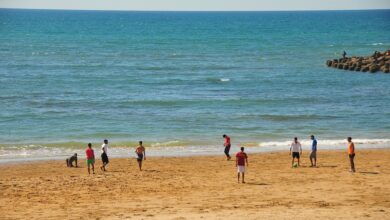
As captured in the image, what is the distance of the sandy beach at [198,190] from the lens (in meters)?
19.4

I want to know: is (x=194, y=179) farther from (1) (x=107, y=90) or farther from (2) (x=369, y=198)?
(1) (x=107, y=90)

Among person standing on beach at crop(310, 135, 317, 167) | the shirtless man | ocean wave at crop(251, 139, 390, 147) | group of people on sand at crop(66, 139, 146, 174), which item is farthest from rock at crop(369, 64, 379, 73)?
the shirtless man

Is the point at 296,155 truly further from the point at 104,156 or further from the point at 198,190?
the point at 104,156

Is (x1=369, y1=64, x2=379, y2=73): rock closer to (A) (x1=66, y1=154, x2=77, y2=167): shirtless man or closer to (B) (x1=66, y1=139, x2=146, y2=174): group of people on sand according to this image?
(B) (x1=66, y1=139, x2=146, y2=174): group of people on sand

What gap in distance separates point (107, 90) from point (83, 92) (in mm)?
1996

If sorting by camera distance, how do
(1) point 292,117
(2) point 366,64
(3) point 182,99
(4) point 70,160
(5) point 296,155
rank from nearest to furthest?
(5) point 296,155 < (4) point 70,160 < (1) point 292,117 < (3) point 182,99 < (2) point 366,64

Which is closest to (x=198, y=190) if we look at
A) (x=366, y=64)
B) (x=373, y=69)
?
(x=373, y=69)

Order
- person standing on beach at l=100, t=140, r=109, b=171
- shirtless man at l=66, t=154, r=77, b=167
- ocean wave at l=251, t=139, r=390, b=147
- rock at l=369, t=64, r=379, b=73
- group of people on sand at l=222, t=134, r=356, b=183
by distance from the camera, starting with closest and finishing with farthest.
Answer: group of people on sand at l=222, t=134, r=356, b=183, person standing on beach at l=100, t=140, r=109, b=171, shirtless man at l=66, t=154, r=77, b=167, ocean wave at l=251, t=139, r=390, b=147, rock at l=369, t=64, r=379, b=73

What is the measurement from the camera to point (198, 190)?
22609mm

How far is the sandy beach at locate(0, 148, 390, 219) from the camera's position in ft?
63.5

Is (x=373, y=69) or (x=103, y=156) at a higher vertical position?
(x=373, y=69)

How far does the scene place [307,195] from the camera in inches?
841

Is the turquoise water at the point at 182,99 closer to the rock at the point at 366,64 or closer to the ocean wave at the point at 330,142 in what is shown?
the ocean wave at the point at 330,142

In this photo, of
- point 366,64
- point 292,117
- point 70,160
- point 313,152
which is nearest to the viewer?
point 313,152
